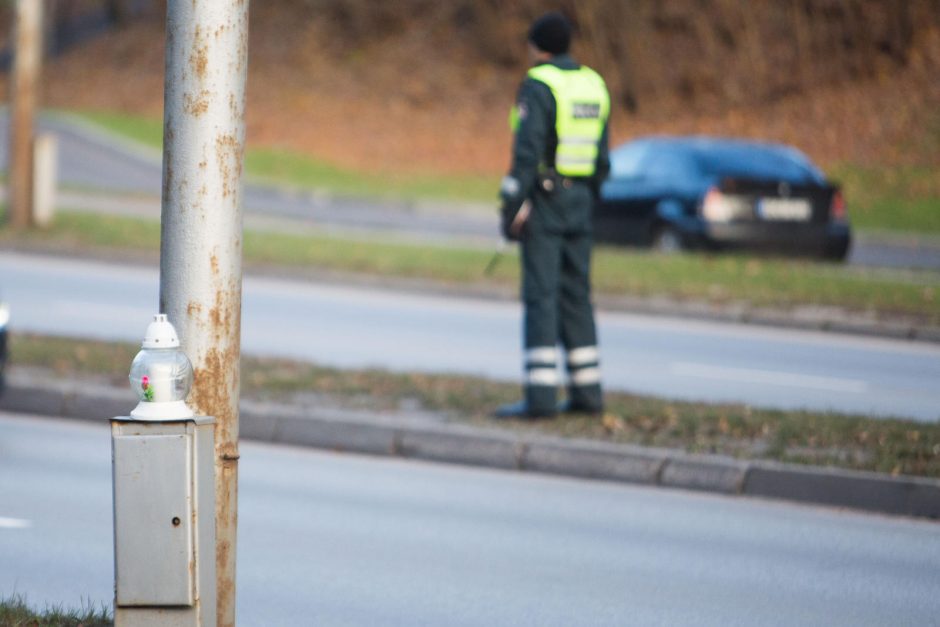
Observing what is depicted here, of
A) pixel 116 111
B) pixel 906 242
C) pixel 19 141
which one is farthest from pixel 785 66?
pixel 19 141

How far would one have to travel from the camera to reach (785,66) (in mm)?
38031

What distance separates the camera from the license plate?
1809 centimetres

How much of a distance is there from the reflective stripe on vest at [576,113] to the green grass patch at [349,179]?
67.2 feet

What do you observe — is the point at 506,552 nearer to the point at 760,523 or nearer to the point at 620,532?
the point at 620,532

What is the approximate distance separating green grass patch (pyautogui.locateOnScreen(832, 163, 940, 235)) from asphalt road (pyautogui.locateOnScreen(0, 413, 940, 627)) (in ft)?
61.5

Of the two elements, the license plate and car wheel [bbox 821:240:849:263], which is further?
car wheel [bbox 821:240:849:263]

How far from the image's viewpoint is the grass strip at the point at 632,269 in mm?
14984

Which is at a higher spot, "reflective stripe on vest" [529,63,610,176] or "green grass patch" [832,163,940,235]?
"green grass patch" [832,163,940,235]

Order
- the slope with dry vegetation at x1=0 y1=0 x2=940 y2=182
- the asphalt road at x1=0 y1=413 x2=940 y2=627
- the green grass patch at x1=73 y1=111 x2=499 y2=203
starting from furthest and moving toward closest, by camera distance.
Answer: the slope with dry vegetation at x1=0 y1=0 x2=940 y2=182, the green grass patch at x1=73 y1=111 x2=499 y2=203, the asphalt road at x1=0 y1=413 x2=940 y2=627

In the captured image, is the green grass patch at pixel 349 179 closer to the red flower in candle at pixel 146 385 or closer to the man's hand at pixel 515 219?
the man's hand at pixel 515 219

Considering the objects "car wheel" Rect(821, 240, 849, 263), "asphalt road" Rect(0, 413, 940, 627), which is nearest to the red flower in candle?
"asphalt road" Rect(0, 413, 940, 627)

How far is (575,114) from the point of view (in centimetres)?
872

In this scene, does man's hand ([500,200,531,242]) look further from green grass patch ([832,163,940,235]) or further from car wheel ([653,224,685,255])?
green grass patch ([832,163,940,235])

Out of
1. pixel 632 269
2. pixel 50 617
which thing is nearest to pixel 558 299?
pixel 50 617
